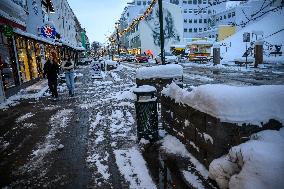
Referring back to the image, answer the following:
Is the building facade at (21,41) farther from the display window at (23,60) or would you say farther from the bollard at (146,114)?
the bollard at (146,114)

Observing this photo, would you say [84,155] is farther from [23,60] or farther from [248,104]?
[23,60]

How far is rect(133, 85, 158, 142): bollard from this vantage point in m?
5.97

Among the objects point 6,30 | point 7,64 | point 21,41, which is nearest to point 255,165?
point 6,30

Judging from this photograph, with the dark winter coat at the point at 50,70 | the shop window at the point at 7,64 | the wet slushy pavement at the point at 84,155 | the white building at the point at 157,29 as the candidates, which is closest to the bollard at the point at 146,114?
the wet slushy pavement at the point at 84,155

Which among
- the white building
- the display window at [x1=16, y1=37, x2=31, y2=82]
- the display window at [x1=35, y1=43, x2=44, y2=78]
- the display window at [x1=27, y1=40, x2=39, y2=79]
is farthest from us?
the white building

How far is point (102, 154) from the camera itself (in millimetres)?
5621

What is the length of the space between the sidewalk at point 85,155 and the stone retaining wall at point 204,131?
30 centimetres

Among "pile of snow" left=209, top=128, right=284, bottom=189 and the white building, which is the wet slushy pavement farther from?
the white building

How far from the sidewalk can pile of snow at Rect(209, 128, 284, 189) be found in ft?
1.91

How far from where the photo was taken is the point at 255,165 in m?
3.05

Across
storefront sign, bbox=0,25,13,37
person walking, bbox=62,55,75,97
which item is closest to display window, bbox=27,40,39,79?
storefront sign, bbox=0,25,13,37

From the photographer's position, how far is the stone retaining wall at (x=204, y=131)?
12.3 feet

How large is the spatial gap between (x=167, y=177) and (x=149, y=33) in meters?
71.8

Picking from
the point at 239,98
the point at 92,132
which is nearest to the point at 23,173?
the point at 92,132
